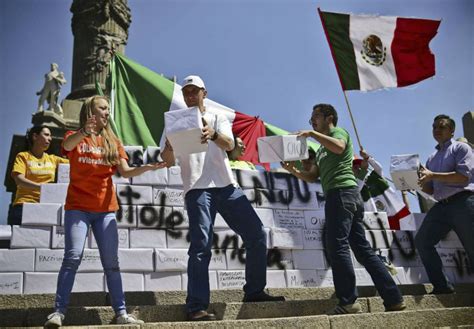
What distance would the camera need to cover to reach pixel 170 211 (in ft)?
19.8

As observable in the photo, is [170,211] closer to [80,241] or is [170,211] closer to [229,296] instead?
[229,296]

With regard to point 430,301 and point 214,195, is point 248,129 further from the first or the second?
point 214,195

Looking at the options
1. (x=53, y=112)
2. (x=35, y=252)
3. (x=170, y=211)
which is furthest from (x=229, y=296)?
(x=53, y=112)

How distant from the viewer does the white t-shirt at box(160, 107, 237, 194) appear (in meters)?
4.02

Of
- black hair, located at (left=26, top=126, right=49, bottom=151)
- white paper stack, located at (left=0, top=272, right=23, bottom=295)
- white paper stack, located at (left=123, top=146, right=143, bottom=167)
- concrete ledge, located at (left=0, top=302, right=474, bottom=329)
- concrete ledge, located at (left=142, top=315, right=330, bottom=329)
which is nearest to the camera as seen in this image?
concrete ledge, located at (left=142, top=315, right=330, bottom=329)

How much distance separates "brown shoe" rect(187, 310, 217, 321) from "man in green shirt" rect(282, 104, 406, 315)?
1121 mm

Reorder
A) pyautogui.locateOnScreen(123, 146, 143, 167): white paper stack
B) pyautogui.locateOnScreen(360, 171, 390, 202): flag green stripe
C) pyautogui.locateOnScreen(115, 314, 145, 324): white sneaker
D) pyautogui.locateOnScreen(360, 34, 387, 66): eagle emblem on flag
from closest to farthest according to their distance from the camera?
pyautogui.locateOnScreen(115, 314, 145, 324): white sneaker < pyautogui.locateOnScreen(123, 146, 143, 167): white paper stack < pyautogui.locateOnScreen(360, 34, 387, 66): eagle emblem on flag < pyautogui.locateOnScreen(360, 171, 390, 202): flag green stripe

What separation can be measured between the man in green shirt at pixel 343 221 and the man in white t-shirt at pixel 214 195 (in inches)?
23.3

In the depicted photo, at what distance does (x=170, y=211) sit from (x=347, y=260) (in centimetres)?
255

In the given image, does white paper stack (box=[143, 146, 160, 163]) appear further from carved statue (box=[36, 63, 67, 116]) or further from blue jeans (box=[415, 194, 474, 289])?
carved statue (box=[36, 63, 67, 116])

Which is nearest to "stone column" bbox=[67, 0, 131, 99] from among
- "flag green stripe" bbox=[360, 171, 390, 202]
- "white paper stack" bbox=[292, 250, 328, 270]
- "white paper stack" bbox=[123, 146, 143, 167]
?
"flag green stripe" bbox=[360, 171, 390, 202]

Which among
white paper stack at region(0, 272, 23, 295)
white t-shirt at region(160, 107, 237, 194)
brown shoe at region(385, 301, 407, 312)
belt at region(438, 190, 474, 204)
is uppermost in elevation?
white t-shirt at region(160, 107, 237, 194)

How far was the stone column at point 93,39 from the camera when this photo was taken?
74.5 ft

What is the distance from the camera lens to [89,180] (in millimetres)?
3838
